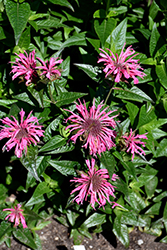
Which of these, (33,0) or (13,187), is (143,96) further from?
(13,187)

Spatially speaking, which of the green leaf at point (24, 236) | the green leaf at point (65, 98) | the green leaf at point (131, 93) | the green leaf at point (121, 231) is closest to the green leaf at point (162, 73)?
the green leaf at point (131, 93)

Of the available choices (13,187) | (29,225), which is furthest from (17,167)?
(29,225)

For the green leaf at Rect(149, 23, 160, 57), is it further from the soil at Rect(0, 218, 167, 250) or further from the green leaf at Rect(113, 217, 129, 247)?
the soil at Rect(0, 218, 167, 250)

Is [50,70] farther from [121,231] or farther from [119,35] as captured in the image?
[121,231]

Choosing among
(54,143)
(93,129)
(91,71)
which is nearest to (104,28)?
(91,71)

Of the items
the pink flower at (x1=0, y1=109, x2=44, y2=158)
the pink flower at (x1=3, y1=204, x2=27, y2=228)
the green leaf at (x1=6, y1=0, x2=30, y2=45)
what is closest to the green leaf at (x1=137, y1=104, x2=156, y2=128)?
the pink flower at (x1=0, y1=109, x2=44, y2=158)

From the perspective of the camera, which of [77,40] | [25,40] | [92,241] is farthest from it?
[92,241]

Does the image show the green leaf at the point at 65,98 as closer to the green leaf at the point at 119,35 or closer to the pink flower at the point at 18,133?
the pink flower at the point at 18,133
